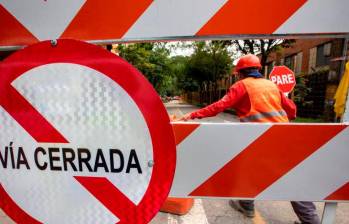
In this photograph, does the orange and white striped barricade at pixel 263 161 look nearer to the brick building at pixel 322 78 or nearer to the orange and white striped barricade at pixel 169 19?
the orange and white striped barricade at pixel 169 19

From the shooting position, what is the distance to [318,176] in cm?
137

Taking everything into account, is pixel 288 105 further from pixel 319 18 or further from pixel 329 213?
pixel 319 18

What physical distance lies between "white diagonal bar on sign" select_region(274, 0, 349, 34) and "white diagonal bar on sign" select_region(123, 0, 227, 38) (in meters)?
0.29

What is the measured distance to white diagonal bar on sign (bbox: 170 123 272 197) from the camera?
1.34 meters

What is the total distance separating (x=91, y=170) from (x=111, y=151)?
0.36 feet

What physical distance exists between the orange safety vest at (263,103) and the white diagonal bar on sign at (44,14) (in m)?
2.09

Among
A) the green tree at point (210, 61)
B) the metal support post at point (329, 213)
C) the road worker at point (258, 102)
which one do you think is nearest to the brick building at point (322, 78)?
the road worker at point (258, 102)

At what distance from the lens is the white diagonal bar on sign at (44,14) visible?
1.24 m

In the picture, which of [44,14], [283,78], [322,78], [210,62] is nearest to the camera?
[44,14]

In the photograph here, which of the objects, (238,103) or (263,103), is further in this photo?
(238,103)

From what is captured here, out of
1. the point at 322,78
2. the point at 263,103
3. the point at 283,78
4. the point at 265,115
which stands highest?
the point at 283,78

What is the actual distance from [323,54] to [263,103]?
21.3 meters

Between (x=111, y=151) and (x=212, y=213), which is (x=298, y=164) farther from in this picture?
(x=212, y=213)

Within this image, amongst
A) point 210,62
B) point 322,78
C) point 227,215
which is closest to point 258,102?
point 227,215
